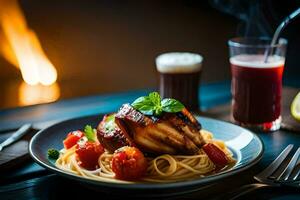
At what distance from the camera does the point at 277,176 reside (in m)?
1.62

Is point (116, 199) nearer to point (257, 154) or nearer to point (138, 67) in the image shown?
point (257, 154)

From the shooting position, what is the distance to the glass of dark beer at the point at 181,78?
2547 millimetres

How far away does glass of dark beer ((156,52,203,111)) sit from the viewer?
2.55 metres

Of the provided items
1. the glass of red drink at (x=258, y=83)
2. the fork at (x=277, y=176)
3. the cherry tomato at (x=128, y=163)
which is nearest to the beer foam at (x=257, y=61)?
the glass of red drink at (x=258, y=83)

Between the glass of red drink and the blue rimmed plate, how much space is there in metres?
0.31

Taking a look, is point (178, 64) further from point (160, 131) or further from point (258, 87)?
point (160, 131)

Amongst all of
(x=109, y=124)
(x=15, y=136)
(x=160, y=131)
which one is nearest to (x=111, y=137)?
(x=109, y=124)

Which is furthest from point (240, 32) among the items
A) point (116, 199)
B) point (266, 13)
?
point (116, 199)

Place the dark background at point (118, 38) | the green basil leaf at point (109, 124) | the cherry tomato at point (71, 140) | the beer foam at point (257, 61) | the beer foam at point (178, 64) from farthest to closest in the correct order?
the dark background at point (118, 38), the beer foam at point (178, 64), the beer foam at point (257, 61), the cherry tomato at point (71, 140), the green basil leaf at point (109, 124)

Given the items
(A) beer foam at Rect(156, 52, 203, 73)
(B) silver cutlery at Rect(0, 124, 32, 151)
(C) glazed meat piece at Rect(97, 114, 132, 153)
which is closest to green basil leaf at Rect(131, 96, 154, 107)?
(C) glazed meat piece at Rect(97, 114, 132, 153)

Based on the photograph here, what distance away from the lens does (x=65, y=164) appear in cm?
175

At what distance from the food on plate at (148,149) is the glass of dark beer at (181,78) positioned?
30.9 inches

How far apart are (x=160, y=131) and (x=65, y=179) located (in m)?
0.36

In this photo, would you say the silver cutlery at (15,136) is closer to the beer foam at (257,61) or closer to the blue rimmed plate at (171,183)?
the blue rimmed plate at (171,183)
